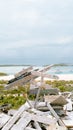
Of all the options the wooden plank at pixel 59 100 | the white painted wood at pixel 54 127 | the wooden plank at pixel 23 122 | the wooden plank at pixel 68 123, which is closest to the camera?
the white painted wood at pixel 54 127

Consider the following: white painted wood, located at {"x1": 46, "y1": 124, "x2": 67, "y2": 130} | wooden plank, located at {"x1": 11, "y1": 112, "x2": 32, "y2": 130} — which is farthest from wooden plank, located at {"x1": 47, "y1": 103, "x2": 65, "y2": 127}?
wooden plank, located at {"x1": 11, "y1": 112, "x2": 32, "y2": 130}

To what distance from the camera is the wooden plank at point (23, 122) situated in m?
12.3

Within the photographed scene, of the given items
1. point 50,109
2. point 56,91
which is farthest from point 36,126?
point 56,91

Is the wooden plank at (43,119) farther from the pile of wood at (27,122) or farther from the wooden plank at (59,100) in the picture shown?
the wooden plank at (59,100)

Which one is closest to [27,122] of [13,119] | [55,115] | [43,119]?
[13,119]

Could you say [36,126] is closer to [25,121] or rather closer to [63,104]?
[25,121]

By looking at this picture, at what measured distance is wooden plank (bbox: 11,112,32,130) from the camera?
40.3ft

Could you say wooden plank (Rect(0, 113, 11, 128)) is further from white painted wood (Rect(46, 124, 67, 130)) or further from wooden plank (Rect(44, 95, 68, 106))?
wooden plank (Rect(44, 95, 68, 106))

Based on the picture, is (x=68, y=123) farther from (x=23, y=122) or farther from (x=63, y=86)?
(x=63, y=86)

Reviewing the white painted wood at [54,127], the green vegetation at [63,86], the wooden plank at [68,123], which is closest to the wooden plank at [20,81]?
the wooden plank at [68,123]

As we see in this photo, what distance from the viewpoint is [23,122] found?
12.5 m

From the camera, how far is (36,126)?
12547 millimetres

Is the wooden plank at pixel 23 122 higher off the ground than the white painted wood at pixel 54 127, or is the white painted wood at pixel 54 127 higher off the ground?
the wooden plank at pixel 23 122

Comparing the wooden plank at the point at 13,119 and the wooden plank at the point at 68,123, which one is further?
the wooden plank at the point at 68,123
